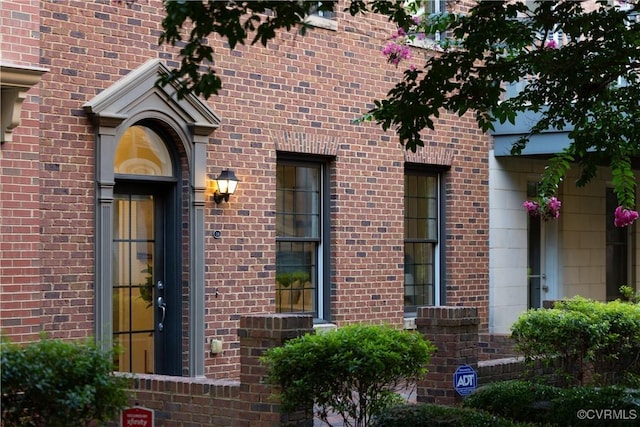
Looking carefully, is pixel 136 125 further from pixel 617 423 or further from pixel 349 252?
pixel 617 423

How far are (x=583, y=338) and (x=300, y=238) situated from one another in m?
3.80

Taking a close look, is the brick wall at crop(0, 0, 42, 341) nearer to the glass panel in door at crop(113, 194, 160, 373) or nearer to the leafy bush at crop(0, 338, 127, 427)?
the glass panel in door at crop(113, 194, 160, 373)

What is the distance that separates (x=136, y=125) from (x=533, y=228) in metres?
7.86

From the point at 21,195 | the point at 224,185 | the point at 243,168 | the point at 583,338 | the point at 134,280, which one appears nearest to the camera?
the point at 21,195

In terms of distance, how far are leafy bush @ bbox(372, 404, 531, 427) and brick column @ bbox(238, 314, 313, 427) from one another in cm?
65

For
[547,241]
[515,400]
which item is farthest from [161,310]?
[547,241]

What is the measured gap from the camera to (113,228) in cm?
1160

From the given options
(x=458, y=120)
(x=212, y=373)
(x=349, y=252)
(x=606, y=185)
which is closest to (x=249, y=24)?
(x=212, y=373)

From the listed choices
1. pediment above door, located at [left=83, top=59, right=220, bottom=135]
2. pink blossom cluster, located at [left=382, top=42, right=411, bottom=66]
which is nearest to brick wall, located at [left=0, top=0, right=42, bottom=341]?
pediment above door, located at [left=83, top=59, right=220, bottom=135]

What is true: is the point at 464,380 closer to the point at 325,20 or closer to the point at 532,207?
the point at 325,20

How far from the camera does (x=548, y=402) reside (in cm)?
961

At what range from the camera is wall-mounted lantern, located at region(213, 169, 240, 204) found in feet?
39.9

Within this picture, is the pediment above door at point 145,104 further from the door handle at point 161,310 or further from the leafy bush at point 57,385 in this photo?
the leafy bush at point 57,385

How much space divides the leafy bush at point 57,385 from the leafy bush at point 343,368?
6.85ft
